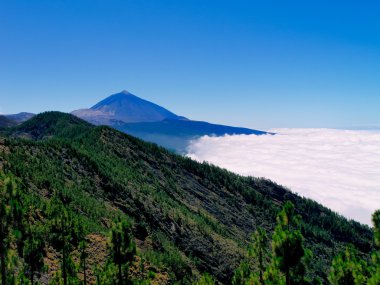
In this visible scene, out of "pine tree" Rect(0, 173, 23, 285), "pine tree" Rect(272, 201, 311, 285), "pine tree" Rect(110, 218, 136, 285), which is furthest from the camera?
"pine tree" Rect(110, 218, 136, 285)

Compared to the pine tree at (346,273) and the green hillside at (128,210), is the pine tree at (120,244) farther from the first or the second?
the pine tree at (346,273)

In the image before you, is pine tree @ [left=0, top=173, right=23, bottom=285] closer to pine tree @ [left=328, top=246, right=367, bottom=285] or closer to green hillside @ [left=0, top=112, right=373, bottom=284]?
green hillside @ [left=0, top=112, right=373, bottom=284]

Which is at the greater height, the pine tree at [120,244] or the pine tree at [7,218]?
the pine tree at [7,218]

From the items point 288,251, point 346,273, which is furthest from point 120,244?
point 346,273

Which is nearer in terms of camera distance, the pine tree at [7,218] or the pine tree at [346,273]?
the pine tree at [7,218]

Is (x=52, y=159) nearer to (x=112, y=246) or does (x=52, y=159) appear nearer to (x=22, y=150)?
(x=22, y=150)

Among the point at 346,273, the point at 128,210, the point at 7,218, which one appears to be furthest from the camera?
the point at 128,210

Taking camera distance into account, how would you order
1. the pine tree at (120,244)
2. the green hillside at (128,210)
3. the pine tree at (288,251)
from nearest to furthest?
the pine tree at (288,251) → the pine tree at (120,244) → the green hillside at (128,210)

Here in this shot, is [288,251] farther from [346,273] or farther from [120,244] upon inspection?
[120,244]

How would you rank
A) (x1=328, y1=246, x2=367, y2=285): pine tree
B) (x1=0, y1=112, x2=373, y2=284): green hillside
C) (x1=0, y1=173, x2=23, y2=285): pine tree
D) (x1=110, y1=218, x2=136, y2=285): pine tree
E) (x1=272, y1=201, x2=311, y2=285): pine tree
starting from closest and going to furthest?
1. (x1=0, y1=173, x2=23, y2=285): pine tree
2. (x1=272, y1=201, x2=311, y2=285): pine tree
3. (x1=328, y1=246, x2=367, y2=285): pine tree
4. (x1=110, y1=218, x2=136, y2=285): pine tree
5. (x1=0, y1=112, x2=373, y2=284): green hillside

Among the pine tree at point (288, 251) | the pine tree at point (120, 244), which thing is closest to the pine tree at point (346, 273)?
the pine tree at point (288, 251)

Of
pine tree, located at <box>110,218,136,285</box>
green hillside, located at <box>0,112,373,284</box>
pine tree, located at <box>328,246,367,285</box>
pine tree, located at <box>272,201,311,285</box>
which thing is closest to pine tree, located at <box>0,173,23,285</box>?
pine tree, located at <box>110,218,136,285</box>

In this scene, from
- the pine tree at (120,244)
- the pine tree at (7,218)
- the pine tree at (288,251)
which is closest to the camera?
the pine tree at (7,218)
